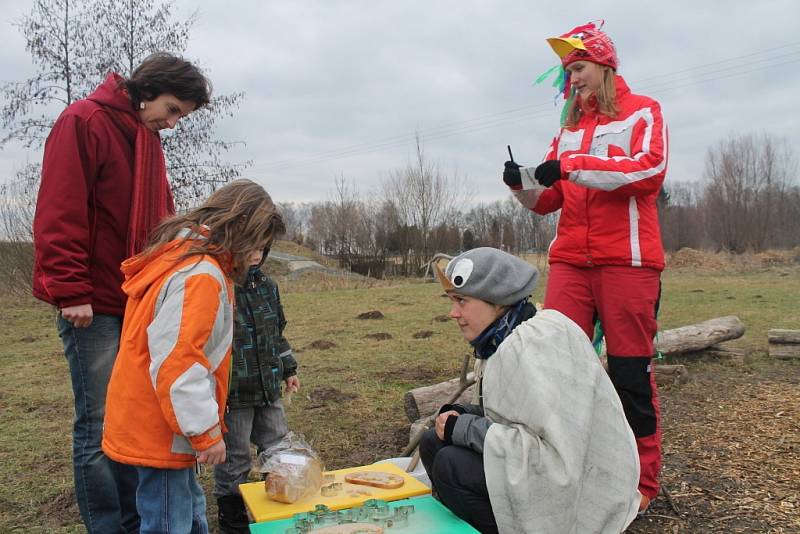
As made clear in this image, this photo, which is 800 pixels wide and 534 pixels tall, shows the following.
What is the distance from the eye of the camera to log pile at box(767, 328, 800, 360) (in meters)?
6.97

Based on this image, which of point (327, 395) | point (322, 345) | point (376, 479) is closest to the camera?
point (376, 479)

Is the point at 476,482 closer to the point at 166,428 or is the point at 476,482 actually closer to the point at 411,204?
the point at 166,428

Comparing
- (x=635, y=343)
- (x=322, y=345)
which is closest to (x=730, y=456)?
(x=635, y=343)

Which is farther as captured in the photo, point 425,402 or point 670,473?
point 425,402

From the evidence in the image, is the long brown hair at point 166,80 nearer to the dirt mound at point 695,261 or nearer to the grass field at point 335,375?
the grass field at point 335,375

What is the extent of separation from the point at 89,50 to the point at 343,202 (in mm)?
17477

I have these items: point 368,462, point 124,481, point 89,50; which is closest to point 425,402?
point 368,462

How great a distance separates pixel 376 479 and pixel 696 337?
525cm

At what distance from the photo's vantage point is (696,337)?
6.95 meters

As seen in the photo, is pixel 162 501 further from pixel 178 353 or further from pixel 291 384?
pixel 291 384

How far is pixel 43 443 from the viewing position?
4520mm

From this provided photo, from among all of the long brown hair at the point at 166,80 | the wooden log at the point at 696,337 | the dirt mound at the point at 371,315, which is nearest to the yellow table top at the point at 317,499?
the long brown hair at the point at 166,80

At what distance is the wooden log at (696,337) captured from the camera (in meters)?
6.89

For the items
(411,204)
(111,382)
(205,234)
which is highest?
(411,204)
